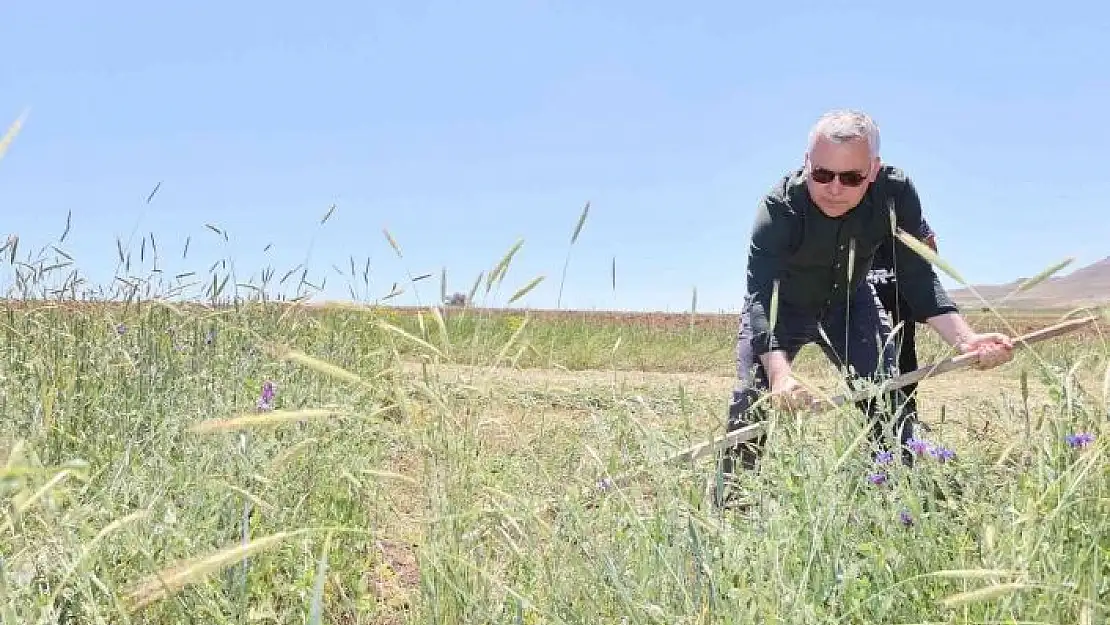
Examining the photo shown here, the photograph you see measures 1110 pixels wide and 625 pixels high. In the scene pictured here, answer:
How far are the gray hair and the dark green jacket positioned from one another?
18cm

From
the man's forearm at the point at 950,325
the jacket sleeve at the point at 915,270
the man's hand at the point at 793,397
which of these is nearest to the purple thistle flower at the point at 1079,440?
the man's hand at the point at 793,397

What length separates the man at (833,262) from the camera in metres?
2.90

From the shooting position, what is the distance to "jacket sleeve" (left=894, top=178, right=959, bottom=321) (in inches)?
123

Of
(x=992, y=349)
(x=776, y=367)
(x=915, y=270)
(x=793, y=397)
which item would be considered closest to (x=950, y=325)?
(x=915, y=270)

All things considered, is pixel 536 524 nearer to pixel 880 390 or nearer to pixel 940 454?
pixel 880 390

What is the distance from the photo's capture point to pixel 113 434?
2.83 metres

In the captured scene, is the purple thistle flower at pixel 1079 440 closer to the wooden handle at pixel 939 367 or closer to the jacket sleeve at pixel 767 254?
the wooden handle at pixel 939 367

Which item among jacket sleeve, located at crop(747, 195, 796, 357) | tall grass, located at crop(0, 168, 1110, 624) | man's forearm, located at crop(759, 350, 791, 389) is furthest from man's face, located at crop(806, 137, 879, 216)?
tall grass, located at crop(0, 168, 1110, 624)

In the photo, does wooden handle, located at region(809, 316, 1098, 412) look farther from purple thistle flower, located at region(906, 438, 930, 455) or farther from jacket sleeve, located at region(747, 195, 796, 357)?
jacket sleeve, located at region(747, 195, 796, 357)

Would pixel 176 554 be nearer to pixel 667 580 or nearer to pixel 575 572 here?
pixel 575 572

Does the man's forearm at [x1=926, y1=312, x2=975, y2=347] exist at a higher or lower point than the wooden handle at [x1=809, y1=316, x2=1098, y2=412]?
higher

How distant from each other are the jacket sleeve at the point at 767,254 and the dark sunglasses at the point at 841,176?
14 centimetres

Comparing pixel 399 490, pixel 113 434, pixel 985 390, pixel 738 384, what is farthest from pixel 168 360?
pixel 985 390

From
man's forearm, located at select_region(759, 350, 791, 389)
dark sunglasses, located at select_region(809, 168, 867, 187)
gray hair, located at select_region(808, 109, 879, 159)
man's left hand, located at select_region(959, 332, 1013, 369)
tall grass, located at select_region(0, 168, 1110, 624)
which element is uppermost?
gray hair, located at select_region(808, 109, 879, 159)
